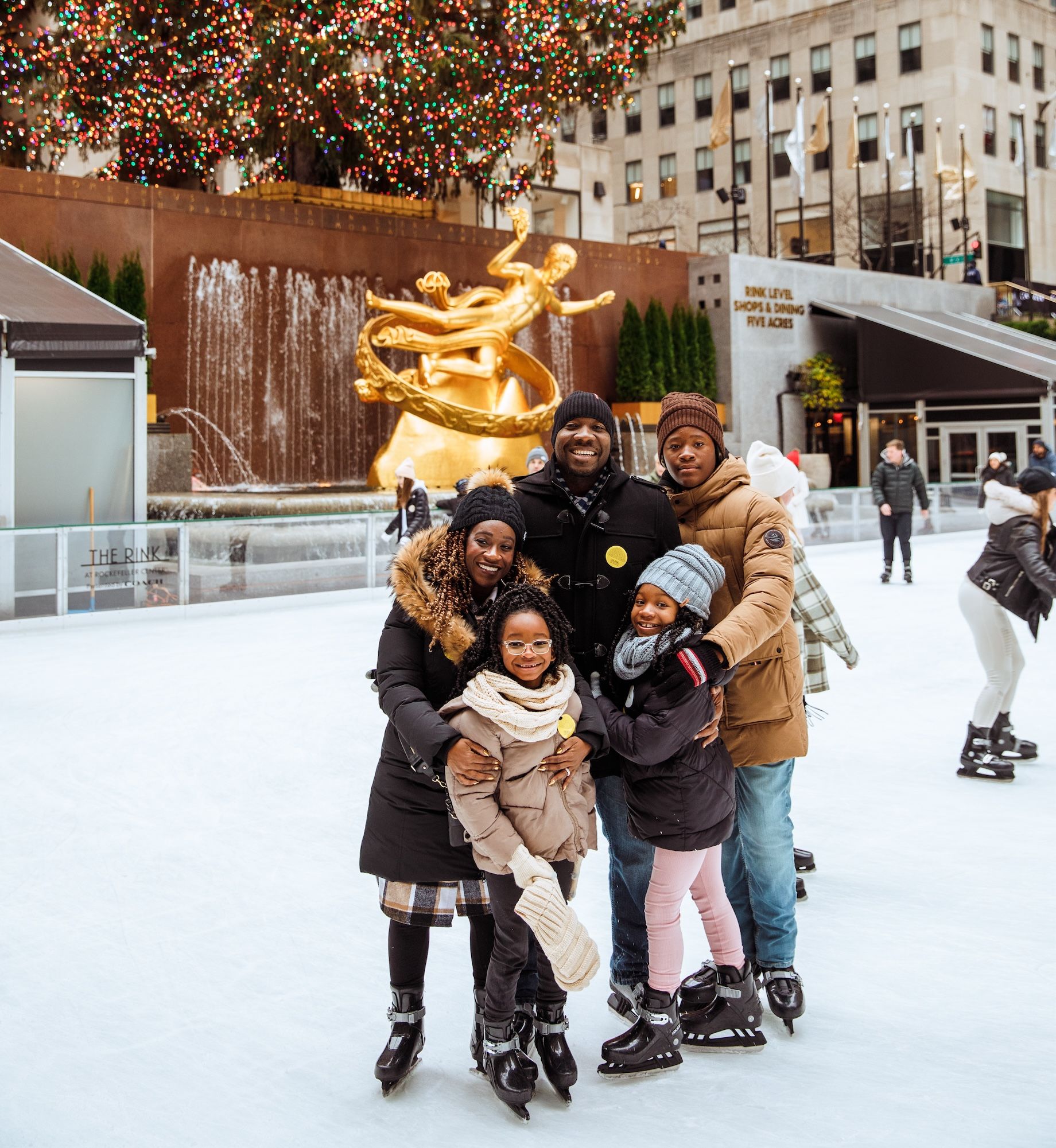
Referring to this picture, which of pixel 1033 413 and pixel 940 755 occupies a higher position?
pixel 1033 413

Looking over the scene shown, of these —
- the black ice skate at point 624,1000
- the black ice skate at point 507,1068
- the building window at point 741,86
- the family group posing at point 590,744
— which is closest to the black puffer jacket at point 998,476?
the family group posing at point 590,744

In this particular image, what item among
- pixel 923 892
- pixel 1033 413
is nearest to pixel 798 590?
pixel 923 892

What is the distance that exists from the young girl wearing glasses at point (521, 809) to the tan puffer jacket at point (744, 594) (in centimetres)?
51

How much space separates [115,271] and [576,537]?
15624 mm

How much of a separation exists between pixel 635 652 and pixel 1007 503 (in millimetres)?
2836

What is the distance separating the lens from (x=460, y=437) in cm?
1627

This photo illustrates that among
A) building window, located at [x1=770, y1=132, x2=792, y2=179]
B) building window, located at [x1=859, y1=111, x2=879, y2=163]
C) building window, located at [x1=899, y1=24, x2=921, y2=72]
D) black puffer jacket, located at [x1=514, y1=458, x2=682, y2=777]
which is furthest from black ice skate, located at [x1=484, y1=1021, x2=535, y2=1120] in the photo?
building window, located at [x1=770, y1=132, x2=792, y2=179]

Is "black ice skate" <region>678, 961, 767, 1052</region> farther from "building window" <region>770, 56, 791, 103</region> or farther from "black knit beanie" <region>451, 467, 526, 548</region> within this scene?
"building window" <region>770, 56, 791, 103</region>

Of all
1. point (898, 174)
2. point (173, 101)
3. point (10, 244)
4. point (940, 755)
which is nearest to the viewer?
point (940, 755)

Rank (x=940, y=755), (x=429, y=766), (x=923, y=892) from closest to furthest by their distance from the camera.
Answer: (x=429, y=766)
(x=923, y=892)
(x=940, y=755)

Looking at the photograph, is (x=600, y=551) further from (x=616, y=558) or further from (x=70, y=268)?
(x=70, y=268)

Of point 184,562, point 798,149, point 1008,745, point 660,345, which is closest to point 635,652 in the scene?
point 1008,745

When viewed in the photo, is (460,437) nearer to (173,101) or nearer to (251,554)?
(251,554)

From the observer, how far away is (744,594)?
8.84 ft
